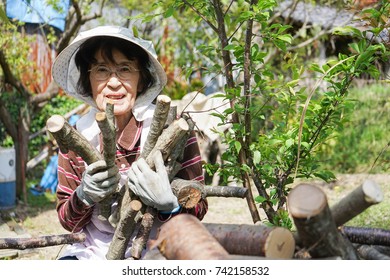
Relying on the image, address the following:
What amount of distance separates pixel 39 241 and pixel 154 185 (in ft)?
1.67

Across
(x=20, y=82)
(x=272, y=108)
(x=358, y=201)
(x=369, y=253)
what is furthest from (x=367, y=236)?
(x=20, y=82)

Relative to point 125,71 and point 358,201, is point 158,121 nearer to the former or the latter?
point 125,71

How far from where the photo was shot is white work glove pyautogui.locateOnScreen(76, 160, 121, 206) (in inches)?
89.8

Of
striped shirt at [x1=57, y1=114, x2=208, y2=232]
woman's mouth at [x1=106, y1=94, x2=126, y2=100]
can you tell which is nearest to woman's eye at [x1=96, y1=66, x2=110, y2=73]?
woman's mouth at [x1=106, y1=94, x2=126, y2=100]

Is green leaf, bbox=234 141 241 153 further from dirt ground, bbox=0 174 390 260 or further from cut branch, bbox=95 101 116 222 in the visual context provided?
dirt ground, bbox=0 174 390 260

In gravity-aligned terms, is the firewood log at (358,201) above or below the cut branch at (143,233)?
above

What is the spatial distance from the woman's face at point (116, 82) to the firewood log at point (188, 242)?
0.92 metres

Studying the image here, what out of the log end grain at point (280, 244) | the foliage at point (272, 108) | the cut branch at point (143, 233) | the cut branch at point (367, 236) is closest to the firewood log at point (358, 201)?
the log end grain at point (280, 244)

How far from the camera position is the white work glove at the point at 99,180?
2281mm

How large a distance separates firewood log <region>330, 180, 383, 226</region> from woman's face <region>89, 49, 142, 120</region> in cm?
115

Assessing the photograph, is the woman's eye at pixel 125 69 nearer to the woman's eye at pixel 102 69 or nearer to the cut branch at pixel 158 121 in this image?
the woman's eye at pixel 102 69

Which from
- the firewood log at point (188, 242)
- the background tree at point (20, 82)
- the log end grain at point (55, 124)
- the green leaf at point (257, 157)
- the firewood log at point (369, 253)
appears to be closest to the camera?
the firewood log at point (188, 242)
